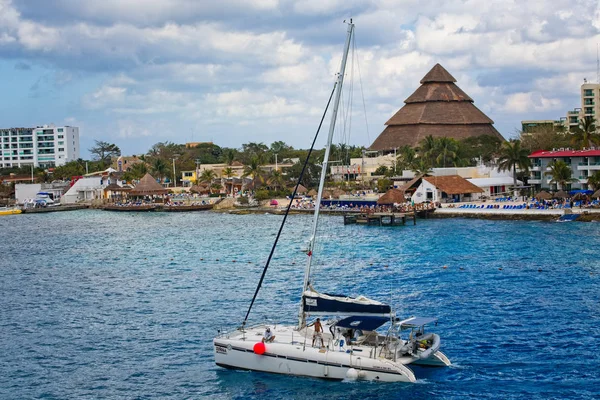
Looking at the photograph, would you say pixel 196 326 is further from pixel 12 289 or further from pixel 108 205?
pixel 108 205

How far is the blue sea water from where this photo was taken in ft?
98.7

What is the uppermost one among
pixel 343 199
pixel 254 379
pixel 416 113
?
pixel 416 113

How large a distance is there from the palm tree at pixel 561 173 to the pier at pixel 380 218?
19.3 m

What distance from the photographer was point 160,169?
531 ft

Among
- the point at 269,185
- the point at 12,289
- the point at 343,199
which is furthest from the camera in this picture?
the point at 269,185

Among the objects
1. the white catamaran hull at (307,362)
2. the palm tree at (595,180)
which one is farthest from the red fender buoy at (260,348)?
the palm tree at (595,180)

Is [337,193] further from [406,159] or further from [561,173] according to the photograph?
[561,173]

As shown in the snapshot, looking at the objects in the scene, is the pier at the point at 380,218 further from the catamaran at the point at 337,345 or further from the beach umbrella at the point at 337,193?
the catamaran at the point at 337,345

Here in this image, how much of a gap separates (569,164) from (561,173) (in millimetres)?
4100

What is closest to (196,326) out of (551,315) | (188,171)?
(551,315)

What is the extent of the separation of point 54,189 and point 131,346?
133986 mm

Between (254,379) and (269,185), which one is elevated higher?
(269,185)

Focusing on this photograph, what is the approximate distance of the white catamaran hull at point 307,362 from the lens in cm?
2812

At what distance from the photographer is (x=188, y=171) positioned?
16825 cm
